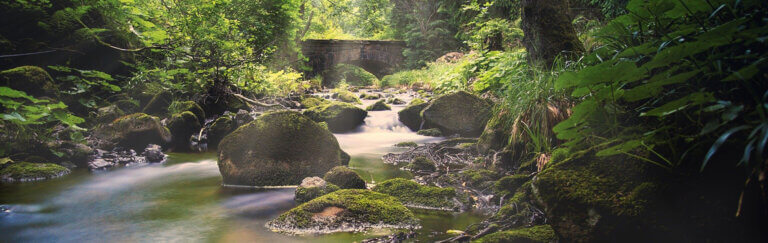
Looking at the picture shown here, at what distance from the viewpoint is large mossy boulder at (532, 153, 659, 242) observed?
2143mm

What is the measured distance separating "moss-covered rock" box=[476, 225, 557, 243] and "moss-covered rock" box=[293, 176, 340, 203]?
1879mm

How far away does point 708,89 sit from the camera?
1.99 metres

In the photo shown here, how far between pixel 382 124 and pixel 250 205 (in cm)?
646

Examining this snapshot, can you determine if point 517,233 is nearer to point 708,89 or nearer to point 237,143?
point 708,89

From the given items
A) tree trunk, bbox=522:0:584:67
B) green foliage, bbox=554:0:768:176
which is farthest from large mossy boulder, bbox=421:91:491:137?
green foliage, bbox=554:0:768:176

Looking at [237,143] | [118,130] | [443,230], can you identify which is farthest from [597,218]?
[118,130]

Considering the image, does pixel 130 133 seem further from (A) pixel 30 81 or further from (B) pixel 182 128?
(A) pixel 30 81

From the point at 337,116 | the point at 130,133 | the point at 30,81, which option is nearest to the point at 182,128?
the point at 130,133

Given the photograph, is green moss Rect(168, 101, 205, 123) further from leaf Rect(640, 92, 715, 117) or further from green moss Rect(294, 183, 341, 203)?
leaf Rect(640, 92, 715, 117)

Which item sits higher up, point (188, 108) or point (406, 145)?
point (188, 108)

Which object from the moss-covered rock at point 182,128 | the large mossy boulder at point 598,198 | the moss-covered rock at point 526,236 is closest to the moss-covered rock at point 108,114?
the moss-covered rock at point 182,128

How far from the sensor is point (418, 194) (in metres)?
4.07

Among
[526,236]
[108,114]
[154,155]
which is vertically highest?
[108,114]

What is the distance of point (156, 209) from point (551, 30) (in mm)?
5181
